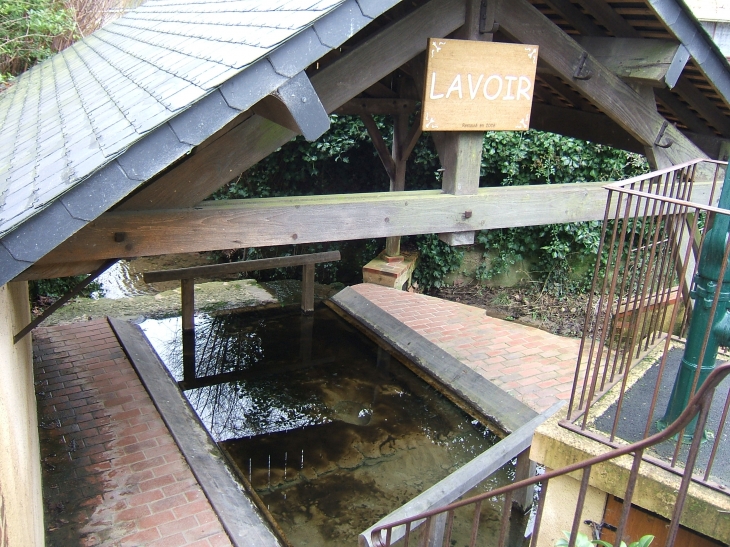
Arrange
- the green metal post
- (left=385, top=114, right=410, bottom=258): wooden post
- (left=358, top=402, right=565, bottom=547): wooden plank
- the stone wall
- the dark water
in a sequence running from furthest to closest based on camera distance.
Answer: (left=385, top=114, right=410, bottom=258): wooden post < the dark water < (left=358, top=402, right=565, bottom=547): wooden plank < the green metal post < the stone wall

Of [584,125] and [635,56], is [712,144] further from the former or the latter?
[635,56]

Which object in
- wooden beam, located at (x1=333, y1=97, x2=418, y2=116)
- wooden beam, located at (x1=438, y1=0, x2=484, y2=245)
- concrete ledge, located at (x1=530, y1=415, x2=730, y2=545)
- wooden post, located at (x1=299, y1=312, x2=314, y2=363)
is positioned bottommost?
wooden post, located at (x1=299, y1=312, x2=314, y2=363)

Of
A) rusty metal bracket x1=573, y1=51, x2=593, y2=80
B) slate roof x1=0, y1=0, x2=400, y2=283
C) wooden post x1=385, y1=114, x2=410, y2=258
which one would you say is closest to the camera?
slate roof x1=0, y1=0, x2=400, y2=283

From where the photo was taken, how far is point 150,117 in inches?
89.1

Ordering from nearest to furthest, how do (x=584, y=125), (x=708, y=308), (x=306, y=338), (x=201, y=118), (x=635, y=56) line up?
(x=201, y=118) < (x=708, y=308) < (x=635, y=56) < (x=584, y=125) < (x=306, y=338)

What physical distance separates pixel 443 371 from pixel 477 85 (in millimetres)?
3365

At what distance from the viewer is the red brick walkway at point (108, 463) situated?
3770 millimetres

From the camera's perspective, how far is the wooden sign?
3.69 metres

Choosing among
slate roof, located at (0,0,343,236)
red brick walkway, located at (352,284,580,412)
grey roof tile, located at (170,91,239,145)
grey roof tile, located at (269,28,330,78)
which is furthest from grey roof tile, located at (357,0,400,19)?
red brick walkway, located at (352,284,580,412)

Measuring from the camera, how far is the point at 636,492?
Result: 2.52 meters

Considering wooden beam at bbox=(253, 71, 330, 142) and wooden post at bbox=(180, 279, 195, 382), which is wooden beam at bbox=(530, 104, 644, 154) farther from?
wooden post at bbox=(180, 279, 195, 382)

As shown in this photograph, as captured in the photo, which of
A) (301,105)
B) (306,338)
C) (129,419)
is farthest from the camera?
(306,338)

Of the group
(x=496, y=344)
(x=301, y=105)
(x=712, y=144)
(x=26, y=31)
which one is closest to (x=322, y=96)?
(x=301, y=105)

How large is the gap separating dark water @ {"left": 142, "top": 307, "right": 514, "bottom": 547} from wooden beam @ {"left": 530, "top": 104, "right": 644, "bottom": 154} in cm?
290
